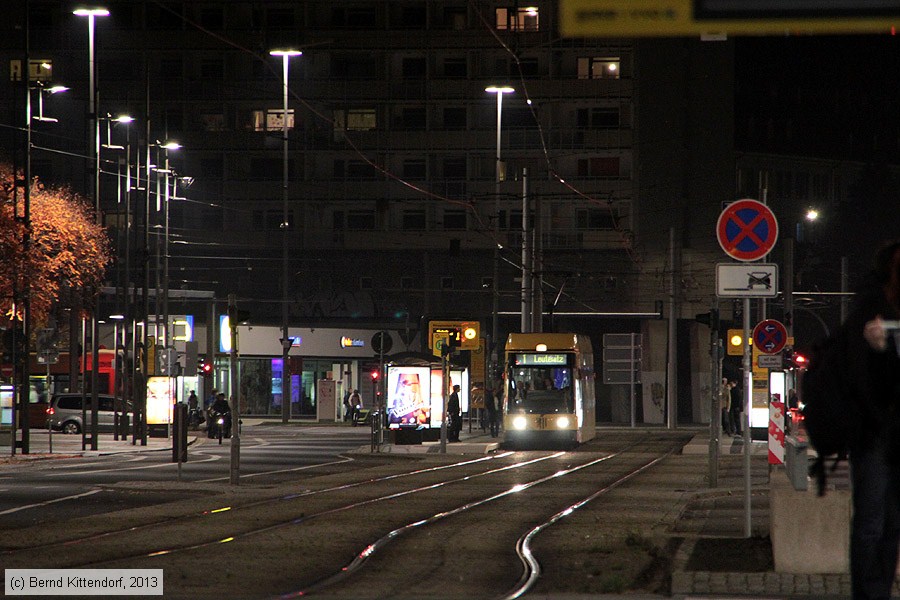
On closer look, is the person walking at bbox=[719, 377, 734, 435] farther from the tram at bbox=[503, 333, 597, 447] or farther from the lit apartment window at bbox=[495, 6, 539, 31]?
the lit apartment window at bbox=[495, 6, 539, 31]

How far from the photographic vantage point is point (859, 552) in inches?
281

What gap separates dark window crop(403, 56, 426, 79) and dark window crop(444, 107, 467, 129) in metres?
2.47

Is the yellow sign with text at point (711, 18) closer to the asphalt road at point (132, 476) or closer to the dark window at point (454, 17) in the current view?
the asphalt road at point (132, 476)

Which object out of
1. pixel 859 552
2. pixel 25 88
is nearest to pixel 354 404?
pixel 25 88

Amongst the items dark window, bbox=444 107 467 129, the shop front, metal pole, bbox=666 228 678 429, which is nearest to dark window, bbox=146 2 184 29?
dark window, bbox=444 107 467 129

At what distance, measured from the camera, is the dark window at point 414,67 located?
8606 cm

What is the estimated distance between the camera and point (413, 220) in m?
87.3

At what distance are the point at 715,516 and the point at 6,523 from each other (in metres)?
8.22

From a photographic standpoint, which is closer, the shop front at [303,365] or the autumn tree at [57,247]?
the autumn tree at [57,247]

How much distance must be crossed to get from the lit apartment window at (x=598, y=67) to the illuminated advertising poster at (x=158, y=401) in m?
43.3

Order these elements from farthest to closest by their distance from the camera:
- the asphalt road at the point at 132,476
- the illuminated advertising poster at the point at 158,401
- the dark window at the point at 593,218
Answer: the dark window at the point at 593,218
the illuminated advertising poster at the point at 158,401
the asphalt road at the point at 132,476

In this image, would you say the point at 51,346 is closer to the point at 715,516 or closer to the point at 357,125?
the point at 715,516

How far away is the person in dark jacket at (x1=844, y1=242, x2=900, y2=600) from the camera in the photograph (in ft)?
22.2

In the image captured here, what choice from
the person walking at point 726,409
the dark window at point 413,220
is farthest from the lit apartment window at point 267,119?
the person walking at point 726,409
